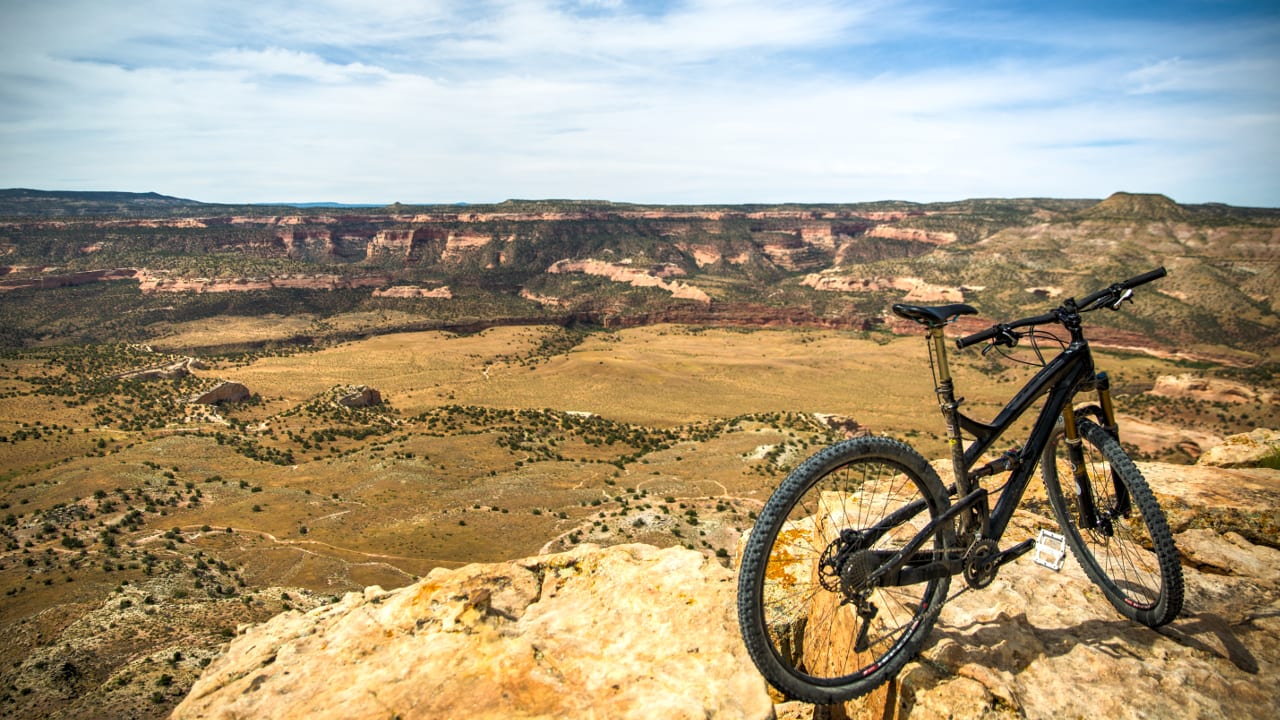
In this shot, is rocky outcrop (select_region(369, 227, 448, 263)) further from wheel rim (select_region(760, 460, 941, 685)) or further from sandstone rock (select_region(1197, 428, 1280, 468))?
wheel rim (select_region(760, 460, 941, 685))

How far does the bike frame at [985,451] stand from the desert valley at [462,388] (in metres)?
0.59

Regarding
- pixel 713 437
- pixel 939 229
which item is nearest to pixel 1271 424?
pixel 713 437

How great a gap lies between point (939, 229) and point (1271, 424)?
10454 cm

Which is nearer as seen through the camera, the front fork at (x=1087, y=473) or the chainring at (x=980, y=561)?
the chainring at (x=980, y=561)

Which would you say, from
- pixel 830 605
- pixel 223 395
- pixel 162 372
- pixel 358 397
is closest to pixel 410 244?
pixel 162 372

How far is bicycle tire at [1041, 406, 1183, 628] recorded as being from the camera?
16.0 feet

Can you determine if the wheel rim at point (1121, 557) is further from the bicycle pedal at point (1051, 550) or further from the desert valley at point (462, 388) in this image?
the desert valley at point (462, 388)

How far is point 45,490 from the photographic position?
26344 mm

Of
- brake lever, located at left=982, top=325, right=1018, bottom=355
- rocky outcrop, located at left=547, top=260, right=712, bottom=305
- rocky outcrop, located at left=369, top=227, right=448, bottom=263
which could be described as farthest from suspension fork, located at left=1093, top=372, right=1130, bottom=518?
rocky outcrop, located at left=369, top=227, right=448, bottom=263

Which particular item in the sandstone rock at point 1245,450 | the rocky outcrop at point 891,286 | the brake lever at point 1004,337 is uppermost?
the brake lever at point 1004,337

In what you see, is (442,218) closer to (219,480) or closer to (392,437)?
(392,437)

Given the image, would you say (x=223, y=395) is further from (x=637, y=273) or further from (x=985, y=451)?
(x=637, y=273)

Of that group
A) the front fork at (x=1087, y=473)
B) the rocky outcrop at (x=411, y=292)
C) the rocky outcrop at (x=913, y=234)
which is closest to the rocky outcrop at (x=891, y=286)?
the rocky outcrop at (x=913, y=234)

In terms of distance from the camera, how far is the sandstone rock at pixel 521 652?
4.54 metres
